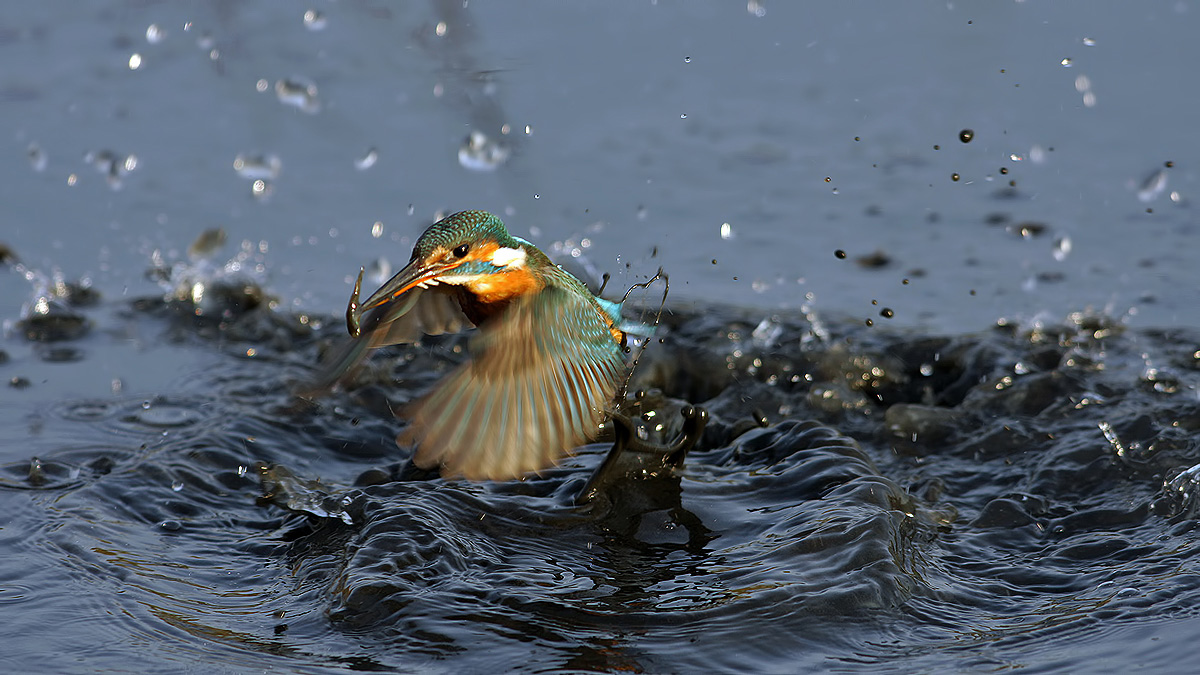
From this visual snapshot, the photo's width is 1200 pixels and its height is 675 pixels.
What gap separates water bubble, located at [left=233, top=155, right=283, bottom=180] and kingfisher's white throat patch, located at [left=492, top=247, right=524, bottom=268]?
3.64 metres

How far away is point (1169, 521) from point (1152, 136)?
A: 3.47 meters

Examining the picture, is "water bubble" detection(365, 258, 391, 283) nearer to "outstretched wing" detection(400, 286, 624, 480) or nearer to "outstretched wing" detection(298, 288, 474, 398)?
"outstretched wing" detection(298, 288, 474, 398)

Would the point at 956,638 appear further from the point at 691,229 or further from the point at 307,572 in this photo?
the point at 691,229

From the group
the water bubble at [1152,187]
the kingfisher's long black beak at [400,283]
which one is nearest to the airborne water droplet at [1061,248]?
the water bubble at [1152,187]

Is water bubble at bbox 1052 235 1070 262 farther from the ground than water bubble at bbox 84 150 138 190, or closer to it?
closer to it

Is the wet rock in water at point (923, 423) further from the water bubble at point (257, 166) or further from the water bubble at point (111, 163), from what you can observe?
the water bubble at point (111, 163)

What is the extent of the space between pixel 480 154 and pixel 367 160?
0.61 metres

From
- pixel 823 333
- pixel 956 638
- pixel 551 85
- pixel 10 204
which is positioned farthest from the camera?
pixel 551 85

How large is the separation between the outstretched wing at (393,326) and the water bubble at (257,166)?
3.18m

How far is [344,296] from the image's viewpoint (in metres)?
6.11

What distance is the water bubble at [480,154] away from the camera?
6.96 metres

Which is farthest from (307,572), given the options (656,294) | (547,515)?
(656,294)

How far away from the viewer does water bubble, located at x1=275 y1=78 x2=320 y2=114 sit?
24.6ft

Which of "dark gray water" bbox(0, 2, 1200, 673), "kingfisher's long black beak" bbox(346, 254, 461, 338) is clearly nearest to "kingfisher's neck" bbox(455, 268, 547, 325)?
"kingfisher's long black beak" bbox(346, 254, 461, 338)
